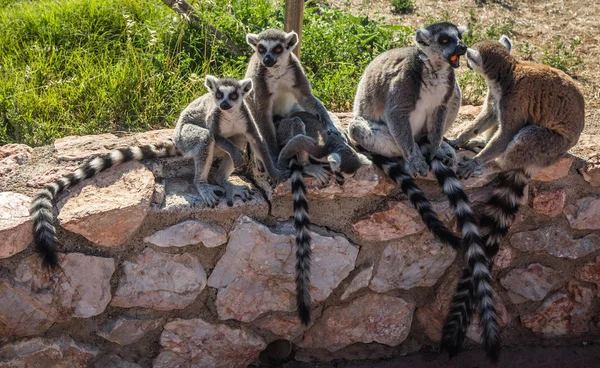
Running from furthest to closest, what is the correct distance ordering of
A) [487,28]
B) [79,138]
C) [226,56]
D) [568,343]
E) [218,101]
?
[487,28], [226,56], [568,343], [79,138], [218,101]

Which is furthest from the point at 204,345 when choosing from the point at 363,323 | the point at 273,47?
the point at 273,47

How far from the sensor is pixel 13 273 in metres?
3.20

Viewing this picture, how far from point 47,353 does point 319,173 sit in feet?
5.72

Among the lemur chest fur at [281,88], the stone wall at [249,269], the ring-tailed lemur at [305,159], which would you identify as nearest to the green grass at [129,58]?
the stone wall at [249,269]

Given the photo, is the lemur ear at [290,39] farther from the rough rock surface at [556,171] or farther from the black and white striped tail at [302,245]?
the rough rock surface at [556,171]

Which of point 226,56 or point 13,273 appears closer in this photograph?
point 13,273

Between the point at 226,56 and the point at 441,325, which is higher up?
the point at 226,56

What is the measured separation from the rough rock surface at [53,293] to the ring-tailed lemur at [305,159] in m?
1.02

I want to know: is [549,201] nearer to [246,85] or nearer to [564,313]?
[564,313]

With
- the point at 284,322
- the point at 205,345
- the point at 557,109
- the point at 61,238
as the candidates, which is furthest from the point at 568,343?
the point at 61,238

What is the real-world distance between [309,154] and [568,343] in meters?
2.14

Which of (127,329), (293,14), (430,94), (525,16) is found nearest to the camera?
(127,329)

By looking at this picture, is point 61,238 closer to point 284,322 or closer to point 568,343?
point 284,322

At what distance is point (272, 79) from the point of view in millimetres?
3889
